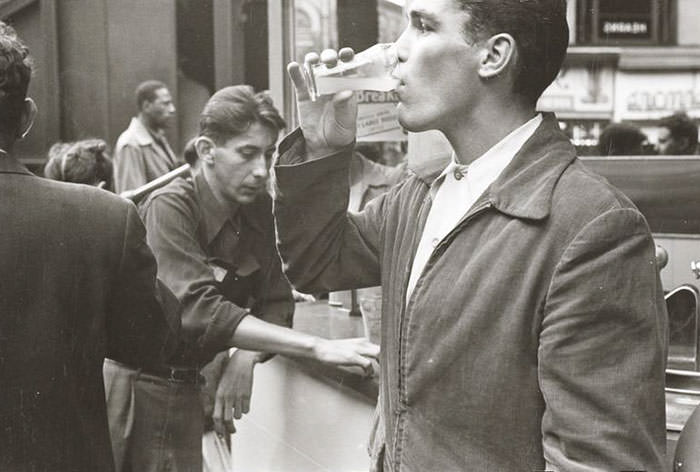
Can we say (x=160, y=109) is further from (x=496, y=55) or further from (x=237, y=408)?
(x=496, y=55)

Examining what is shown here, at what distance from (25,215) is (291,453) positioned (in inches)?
56.5

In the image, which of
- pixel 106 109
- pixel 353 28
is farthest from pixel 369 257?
pixel 106 109

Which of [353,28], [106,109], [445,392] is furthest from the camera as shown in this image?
[106,109]

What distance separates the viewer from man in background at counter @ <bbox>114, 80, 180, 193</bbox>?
3.02 m

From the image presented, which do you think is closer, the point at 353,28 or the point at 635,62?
the point at 353,28

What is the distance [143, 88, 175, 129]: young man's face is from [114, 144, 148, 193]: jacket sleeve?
4.3 inches

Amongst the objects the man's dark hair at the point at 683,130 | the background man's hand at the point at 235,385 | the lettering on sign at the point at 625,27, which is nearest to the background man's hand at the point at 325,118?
the background man's hand at the point at 235,385

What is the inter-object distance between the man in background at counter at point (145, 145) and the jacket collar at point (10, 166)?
4.94ft

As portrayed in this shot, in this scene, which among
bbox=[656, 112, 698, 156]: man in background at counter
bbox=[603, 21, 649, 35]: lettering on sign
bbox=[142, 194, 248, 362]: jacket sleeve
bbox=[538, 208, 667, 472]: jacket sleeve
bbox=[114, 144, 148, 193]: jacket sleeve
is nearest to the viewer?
bbox=[538, 208, 667, 472]: jacket sleeve

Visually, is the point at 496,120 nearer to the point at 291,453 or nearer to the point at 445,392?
the point at 445,392

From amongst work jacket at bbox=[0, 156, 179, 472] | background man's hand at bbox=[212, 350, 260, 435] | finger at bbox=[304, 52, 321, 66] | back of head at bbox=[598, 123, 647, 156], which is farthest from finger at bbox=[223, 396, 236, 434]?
back of head at bbox=[598, 123, 647, 156]

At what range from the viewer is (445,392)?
118 centimetres

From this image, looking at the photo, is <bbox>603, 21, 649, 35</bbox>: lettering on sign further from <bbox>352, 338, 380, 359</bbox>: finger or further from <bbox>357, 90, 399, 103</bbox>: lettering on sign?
<bbox>352, 338, 380, 359</bbox>: finger

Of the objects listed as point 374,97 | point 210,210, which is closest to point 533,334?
point 210,210
